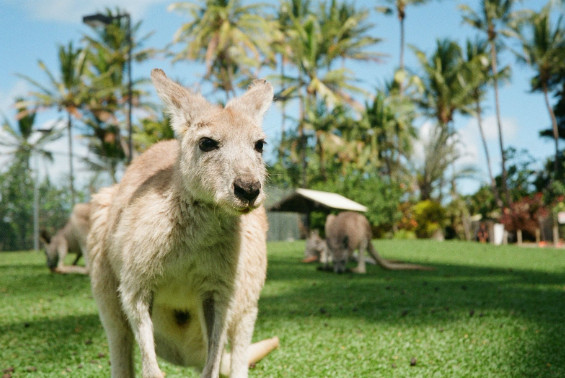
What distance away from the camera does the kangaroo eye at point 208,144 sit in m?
2.47

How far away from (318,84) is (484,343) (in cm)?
2515

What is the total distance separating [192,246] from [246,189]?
452 millimetres

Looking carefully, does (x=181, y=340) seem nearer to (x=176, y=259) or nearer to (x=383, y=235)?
(x=176, y=259)

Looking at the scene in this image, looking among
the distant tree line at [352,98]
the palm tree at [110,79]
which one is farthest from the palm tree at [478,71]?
the palm tree at [110,79]

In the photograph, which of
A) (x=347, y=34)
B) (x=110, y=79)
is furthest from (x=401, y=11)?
(x=110, y=79)

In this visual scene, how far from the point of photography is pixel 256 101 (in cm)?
284

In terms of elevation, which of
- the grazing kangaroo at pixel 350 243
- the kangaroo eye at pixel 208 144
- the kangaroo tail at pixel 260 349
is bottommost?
the kangaroo tail at pixel 260 349

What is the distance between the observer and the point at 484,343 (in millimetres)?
4426

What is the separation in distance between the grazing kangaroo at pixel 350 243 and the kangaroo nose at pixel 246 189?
8297mm

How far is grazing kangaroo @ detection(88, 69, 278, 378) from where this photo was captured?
2414mm

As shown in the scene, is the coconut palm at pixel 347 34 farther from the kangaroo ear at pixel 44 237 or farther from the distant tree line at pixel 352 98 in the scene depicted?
the kangaroo ear at pixel 44 237

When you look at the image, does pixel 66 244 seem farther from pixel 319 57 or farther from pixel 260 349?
pixel 319 57

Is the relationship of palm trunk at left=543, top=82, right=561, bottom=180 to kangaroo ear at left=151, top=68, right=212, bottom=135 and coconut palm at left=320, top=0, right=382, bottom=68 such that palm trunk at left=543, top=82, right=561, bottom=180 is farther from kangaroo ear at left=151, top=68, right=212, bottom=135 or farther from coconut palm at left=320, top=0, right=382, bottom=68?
kangaroo ear at left=151, top=68, right=212, bottom=135

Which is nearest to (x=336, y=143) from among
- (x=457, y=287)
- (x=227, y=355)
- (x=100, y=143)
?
(x=100, y=143)
